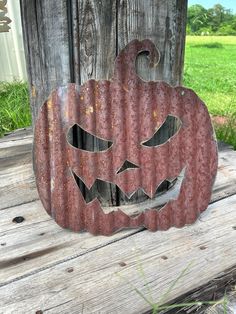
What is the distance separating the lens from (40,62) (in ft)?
5.22

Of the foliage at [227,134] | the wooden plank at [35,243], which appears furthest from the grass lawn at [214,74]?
the wooden plank at [35,243]

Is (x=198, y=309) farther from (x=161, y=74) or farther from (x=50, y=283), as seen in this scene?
(x=161, y=74)

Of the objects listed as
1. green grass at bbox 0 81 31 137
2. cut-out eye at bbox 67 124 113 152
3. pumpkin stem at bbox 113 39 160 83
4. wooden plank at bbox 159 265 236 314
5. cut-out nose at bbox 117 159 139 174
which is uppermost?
pumpkin stem at bbox 113 39 160 83

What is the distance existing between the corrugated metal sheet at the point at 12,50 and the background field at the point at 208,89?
0.43 metres

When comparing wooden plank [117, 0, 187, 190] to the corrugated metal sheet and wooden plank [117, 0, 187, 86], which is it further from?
the corrugated metal sheet

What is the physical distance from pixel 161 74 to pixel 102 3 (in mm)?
348

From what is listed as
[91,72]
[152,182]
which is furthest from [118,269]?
[91,72]

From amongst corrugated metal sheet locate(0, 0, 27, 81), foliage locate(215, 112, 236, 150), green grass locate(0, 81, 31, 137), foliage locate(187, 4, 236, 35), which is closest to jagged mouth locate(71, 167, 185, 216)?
foliage locate(215, 112, 236, 150)

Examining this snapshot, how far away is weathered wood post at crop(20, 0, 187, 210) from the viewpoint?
1422 mm

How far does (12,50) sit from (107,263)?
3.96 metres

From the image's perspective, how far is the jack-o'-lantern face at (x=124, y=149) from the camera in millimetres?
1384

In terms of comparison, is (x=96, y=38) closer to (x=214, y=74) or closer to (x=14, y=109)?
(x=14, y=109)

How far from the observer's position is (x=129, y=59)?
1.36 m

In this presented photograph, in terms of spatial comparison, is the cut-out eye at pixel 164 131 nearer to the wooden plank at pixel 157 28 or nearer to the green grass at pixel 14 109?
the wooden plank at pixel 157 28
